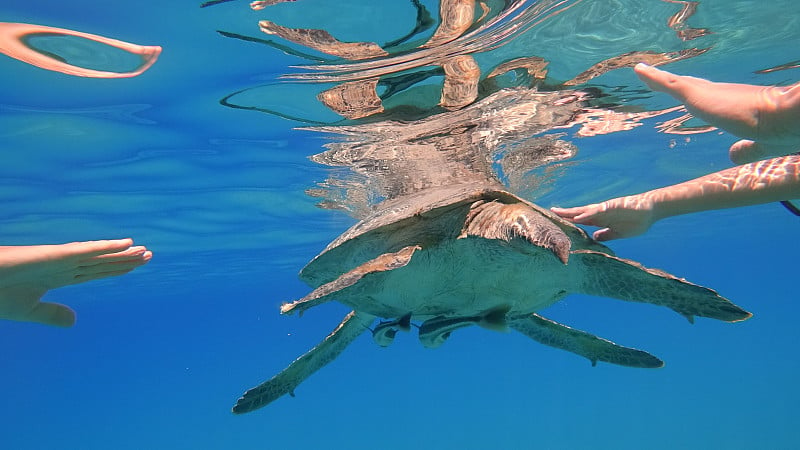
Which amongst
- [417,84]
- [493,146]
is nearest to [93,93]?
[417,84]

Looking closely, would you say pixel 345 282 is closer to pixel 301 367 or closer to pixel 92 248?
pixel 92 248

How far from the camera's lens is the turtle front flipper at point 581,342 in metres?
6.40

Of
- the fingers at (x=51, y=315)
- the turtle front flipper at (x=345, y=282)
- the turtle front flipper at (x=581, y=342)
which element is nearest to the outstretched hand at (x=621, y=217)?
the turtle front flipper at (x=345, y=282)

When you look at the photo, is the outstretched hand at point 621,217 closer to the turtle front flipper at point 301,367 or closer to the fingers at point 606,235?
the fingers at point 606,235

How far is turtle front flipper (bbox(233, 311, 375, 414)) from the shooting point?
6.07 metres

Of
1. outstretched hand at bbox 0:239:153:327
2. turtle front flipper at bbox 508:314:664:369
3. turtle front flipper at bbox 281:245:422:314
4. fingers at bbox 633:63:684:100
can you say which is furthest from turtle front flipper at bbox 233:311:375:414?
fingers at bbox 633:63:684:100

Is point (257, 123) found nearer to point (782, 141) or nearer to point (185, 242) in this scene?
point (782, 141)

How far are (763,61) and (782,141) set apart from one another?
766cm

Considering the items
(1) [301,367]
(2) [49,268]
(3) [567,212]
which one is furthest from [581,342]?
(2) [49,268]

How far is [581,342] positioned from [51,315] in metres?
6.12

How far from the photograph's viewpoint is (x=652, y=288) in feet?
14.8

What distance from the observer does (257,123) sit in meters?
10.1

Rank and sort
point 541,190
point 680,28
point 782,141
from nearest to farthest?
point 782,141, point 680,28, point 541,190

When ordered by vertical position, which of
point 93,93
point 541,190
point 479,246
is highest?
point 93,93
